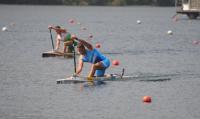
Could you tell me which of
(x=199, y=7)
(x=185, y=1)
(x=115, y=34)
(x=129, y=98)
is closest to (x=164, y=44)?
(x=115, y=34)

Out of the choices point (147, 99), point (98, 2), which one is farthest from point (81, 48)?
point (98, 2)

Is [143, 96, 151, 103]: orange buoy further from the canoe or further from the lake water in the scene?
the canoe

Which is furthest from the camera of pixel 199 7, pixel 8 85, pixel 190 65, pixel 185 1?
pixel 185 1

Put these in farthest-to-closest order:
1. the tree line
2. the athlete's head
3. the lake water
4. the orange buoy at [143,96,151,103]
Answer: the tree line
the athlete's head
the orange buoy at [143,96,151,103]
the lake water

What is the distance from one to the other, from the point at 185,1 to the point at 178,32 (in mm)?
22305

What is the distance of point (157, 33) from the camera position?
66.3 meters

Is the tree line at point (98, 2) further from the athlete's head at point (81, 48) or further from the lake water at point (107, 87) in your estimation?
the athlete's head at point (81, 48)

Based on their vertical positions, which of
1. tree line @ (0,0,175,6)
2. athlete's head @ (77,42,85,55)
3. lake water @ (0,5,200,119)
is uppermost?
athlete's head @ (77,42,85,55)

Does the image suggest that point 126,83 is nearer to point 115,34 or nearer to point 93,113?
point 93,113

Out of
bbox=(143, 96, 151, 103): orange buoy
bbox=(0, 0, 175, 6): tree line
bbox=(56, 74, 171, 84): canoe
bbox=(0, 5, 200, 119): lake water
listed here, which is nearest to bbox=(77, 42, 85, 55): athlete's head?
bbox=(56, 74, 171, 84): canoe

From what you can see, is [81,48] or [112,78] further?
[112,78]

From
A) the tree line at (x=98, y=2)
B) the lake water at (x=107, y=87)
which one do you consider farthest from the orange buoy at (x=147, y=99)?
the tree line at (x=98, y=2)

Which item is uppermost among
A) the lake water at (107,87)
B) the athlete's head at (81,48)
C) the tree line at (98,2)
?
the athlete's head at (81,48)

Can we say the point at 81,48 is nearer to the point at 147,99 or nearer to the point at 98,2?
the point at 147,99
